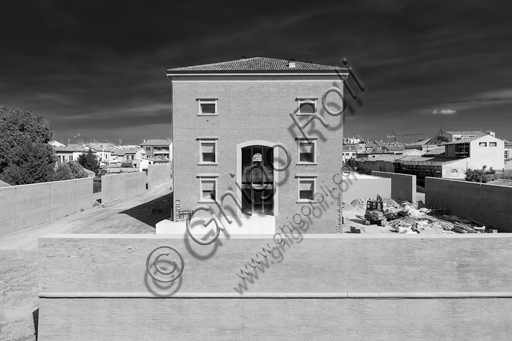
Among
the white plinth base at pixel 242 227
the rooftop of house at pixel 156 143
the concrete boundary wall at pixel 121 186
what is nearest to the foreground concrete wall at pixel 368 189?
the white plinth base at pixel 242 227

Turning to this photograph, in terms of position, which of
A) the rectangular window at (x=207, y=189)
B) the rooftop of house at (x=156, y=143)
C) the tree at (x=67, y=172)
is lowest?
the rectangular window at (x=207, y=189)

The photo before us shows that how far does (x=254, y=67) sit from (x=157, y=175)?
4228 cm

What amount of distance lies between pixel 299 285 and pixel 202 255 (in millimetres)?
3787

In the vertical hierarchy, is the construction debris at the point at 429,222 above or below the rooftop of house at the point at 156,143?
below

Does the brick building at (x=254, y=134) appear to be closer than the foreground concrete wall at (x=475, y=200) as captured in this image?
No

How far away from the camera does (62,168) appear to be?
37.1m

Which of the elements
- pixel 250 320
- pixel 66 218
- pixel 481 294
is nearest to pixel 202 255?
pixel 250 320

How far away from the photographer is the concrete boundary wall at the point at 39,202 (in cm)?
2184

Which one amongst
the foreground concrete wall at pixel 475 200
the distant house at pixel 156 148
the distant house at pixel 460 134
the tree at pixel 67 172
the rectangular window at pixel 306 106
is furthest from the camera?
the distant house at pixel 156 148

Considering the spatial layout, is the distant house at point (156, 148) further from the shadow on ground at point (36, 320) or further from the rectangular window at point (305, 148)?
the shadow on ground at point (36, 320)

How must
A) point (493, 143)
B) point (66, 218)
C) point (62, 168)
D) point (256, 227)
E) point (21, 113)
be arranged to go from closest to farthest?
point (256, 227) → point (66, 218) → point (62, 168) → point (21, 113) → point (493, 143)

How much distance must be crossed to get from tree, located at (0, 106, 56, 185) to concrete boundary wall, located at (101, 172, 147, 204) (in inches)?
236

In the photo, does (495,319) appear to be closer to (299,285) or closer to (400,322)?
(400,322)

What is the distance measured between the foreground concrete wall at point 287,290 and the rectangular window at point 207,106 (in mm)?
12487
